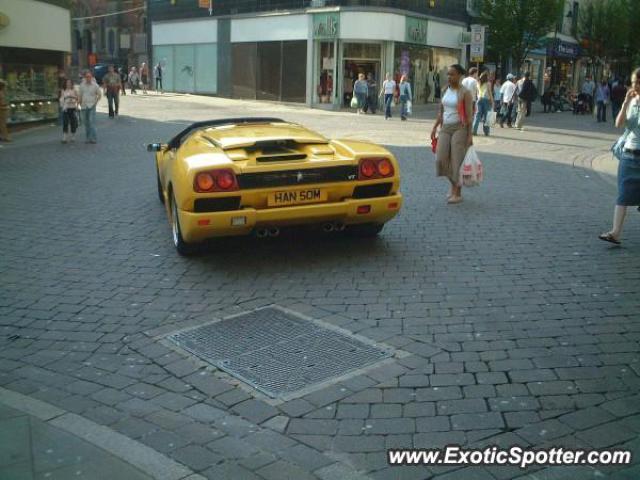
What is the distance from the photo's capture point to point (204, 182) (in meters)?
6.13

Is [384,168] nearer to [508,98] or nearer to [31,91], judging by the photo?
[31,91]

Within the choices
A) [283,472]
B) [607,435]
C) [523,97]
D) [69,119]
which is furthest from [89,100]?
[607,435]

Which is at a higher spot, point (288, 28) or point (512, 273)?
point (288, 28)

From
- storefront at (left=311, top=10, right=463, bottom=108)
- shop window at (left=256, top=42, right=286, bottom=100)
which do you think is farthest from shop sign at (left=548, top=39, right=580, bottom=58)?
shop window at (left=256, top=42, right=286, bottom=100)

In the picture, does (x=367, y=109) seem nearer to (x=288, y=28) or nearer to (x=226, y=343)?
(x=288, y=28)

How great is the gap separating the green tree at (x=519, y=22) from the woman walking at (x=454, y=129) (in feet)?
96.8

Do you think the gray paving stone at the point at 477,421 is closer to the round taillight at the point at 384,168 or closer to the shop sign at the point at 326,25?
the round taillight at the point at 384,168

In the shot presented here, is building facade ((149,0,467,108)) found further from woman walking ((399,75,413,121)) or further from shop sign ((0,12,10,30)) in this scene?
shop sign ((0,12,10,30))

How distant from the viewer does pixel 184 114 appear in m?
27.9

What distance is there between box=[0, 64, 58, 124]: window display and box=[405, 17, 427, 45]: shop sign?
18.4 metres

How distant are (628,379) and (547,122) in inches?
975

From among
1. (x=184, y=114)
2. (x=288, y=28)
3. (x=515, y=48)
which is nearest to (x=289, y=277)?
(x=184, y=114)

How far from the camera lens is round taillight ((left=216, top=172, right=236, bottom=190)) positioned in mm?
6148

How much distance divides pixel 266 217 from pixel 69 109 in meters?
12.3
